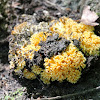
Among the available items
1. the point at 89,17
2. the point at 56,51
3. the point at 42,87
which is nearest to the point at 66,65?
the point at 56,51

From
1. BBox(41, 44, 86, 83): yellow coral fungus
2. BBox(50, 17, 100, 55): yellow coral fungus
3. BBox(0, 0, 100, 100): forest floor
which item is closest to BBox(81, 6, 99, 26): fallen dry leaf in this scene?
BBox(50, 17, 100, 55): yellow coral fungus

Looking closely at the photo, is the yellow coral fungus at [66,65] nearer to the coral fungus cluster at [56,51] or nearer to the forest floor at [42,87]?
the coral fungus cluster at [56,51]

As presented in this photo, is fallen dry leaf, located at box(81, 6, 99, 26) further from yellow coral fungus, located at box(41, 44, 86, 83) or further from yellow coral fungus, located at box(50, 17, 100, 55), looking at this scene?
yellow coral fungus, located at box(41, 44, 86, 83)

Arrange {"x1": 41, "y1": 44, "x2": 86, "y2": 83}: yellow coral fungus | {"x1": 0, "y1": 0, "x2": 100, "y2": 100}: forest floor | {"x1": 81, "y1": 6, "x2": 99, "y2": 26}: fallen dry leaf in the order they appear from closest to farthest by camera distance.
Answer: {"x1": 41, "y1": 44, "x2": 86, "y2": 83}: yellow coral fungus
{"x1": 0, "y1": 0, "x2": 100, "y2": 100}: forest floor
{"x1": 81, "y1": 6, "x2": 99, "y2": 26}: fallen dry leaf

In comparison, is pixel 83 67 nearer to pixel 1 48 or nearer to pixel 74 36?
pixel 74 36

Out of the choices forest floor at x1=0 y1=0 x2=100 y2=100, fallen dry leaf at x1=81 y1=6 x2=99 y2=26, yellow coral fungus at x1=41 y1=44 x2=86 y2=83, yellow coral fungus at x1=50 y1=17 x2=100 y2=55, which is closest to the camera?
yellow coral fungus at x1=41 y1=44 x2=86 y2=83

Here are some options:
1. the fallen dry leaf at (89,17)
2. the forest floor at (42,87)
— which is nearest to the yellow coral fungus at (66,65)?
the forest floor at (42,87)

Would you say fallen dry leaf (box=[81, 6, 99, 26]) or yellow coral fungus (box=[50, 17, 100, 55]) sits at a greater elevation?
fallen dry leaf (box=[81, 6, 99, 26])

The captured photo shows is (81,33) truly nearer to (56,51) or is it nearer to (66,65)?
(56,51)

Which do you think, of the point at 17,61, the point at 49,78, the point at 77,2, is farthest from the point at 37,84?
the point at 77,2

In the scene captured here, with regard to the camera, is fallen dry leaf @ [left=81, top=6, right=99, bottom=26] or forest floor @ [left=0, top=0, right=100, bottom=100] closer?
forest floor @ [left=0, top=0, right=100, bottom=100]
